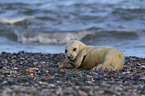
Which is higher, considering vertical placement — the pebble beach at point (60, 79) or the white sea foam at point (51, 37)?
the white sea foam at point (51, 37)

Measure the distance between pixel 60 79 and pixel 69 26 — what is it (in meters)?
13.3

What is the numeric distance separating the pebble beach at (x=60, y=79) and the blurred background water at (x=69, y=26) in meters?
3.04

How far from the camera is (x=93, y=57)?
23.5ft

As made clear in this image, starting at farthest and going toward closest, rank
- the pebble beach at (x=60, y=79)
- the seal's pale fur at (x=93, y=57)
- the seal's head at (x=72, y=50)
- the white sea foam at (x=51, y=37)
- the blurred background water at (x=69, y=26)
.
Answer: the white sea foam at (x=51, y=37) < the blurred background water at (x=69, y=26) < the seal's head at (x=72, y=50) < the seal's pale fur at (x=93, y=57) < the pebble beach at (x=60, y=79)

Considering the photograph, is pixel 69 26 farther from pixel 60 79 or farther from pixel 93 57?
pixel 60 79

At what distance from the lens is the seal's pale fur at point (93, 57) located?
6.73 m

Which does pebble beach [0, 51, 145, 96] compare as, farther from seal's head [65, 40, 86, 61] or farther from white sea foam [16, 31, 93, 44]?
white sea foam [16, 31, 93, 44]

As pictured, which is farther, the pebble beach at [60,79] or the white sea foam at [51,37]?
the white sea foam at [51,37]

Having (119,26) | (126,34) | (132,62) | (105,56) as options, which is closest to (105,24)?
(119,26)

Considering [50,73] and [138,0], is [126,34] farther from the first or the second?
[138,0]

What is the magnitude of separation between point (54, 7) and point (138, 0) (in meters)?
9.95

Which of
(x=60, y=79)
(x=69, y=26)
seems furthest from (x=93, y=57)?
(x=69, y=26)

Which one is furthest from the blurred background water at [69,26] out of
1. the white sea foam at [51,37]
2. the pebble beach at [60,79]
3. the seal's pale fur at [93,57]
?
the seal's pale fur at [93,57]

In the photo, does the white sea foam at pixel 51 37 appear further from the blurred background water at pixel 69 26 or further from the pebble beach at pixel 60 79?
the pebble beach at pixel 60 79
